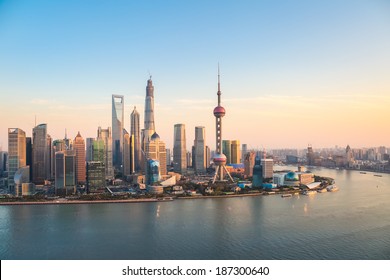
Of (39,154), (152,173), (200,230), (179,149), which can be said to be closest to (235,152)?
(179,149)

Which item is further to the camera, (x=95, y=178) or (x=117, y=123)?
(x=117, y=123)

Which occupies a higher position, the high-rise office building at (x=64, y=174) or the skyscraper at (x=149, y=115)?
the skyscraper at (x=149, y=115)

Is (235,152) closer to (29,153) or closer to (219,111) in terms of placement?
(219,111)

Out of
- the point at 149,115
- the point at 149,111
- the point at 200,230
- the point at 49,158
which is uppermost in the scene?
the point at 149,111

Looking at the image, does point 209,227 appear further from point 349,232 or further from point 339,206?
point 339,206

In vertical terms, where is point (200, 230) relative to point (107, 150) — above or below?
below

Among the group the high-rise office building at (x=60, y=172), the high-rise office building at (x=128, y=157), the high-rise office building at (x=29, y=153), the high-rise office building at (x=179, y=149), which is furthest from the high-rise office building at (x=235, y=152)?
the high-rise office building at (x=60, y=172)

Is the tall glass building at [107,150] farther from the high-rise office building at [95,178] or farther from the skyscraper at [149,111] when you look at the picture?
the high-rise office building at [95,178]
